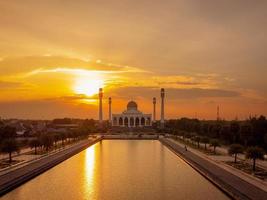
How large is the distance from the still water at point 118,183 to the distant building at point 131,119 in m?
62.7

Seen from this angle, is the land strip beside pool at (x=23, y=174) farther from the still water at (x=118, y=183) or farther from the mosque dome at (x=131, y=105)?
the mosque dome at (x=131, y=105)

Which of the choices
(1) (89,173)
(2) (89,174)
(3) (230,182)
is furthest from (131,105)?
(3) (230,182)

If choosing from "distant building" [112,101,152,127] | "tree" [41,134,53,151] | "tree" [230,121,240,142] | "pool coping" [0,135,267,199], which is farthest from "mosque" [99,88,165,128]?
"pool coping" [0,135,267,199]

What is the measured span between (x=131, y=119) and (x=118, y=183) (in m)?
70.6

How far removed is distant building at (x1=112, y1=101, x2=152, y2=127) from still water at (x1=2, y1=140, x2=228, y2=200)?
206 ft

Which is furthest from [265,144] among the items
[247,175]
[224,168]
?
[247,175]

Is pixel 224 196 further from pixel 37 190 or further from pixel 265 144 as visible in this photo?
pixel 265 144

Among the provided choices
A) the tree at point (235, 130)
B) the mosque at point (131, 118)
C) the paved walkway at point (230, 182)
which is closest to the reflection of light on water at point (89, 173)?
the paved walkway at point (230, 182)

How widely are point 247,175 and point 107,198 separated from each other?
671 centimetres

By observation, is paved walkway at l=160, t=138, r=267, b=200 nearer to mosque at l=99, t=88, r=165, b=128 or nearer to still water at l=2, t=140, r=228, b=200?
still water at l=2, t=140, r=228, b=200

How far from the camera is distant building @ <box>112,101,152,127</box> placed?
291ft

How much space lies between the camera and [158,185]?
58.4 ft

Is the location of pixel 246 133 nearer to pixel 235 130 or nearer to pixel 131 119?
pixel 235 130

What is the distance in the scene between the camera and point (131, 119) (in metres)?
88.9
